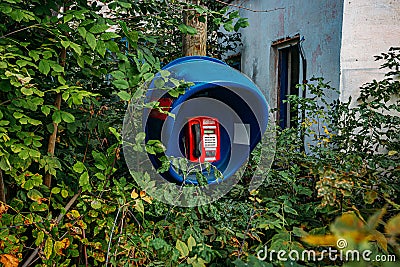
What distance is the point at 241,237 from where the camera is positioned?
219cm

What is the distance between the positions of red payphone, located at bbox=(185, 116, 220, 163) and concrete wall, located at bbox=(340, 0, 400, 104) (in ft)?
5.41

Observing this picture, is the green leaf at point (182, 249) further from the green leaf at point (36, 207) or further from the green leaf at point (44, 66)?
the green leaf at point (44, 66)

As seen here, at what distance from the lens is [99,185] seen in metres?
2.29

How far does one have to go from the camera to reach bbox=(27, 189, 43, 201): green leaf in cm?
231

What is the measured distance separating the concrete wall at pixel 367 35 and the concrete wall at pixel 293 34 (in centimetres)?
11

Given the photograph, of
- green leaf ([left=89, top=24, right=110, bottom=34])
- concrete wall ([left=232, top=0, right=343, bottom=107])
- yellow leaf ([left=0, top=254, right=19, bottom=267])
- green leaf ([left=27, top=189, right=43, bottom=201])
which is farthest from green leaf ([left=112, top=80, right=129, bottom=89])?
concrete wall ([left=232, top=0, right=343, bottom=107])

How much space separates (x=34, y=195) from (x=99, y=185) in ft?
1.09

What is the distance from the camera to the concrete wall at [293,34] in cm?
410

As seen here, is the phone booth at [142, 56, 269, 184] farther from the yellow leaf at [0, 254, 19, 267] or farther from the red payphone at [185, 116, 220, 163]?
the yellow leaf at [0, 254, 19, 267]

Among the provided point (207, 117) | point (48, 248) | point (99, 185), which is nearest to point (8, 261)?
point (48, 248)

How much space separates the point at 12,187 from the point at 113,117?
0.66m

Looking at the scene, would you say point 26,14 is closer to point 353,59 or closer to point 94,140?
point 94,140

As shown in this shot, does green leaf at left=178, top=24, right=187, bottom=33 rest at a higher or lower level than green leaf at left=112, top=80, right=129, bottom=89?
higher

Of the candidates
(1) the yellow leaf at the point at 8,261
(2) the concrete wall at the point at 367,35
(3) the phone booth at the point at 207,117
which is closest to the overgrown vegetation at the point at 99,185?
(1) the yellow leaf at the point at 8,261
